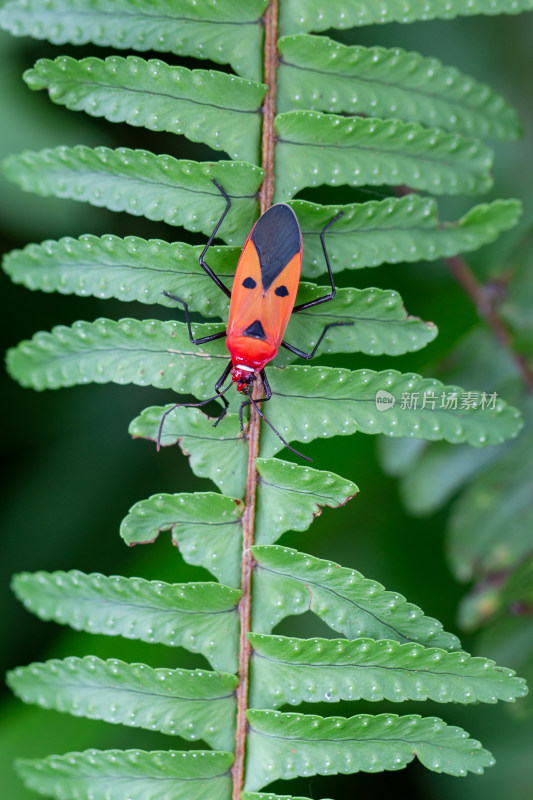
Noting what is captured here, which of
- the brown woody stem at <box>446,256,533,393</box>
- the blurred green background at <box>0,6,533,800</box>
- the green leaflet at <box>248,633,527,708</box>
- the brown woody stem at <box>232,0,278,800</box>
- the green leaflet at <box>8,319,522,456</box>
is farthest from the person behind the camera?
the blurred green background at <box>0,6,533,800</box>

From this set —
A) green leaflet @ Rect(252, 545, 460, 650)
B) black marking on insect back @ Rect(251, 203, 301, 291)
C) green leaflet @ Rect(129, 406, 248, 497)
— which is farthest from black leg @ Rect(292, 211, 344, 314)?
green leaflet @ Rect(252, 545, 460, 650)

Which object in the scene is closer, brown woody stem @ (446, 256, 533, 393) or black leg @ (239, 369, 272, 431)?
black leg @ (239, 369, 272, 431)

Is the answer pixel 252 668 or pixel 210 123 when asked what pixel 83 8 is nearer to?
pixel 210 123

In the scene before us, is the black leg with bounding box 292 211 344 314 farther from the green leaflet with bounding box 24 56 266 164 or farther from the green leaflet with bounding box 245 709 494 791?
the green leaflet with bounding box 245 709 494 791

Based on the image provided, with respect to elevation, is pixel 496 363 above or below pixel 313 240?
below

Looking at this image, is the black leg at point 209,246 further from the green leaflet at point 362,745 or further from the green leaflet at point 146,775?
the green leaflet at point 146,775

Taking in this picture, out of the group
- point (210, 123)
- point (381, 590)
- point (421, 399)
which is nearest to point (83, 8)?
point (210, 123)

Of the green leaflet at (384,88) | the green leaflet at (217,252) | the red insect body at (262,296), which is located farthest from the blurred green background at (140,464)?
the red insect body at (262,296)

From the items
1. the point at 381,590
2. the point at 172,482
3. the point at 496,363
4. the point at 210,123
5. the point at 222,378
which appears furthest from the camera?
the point at 172,482
